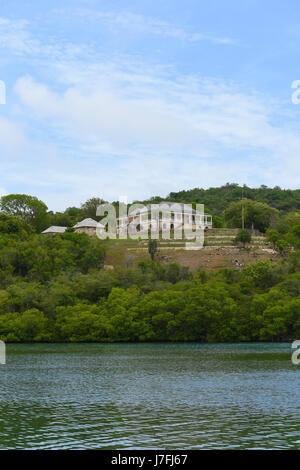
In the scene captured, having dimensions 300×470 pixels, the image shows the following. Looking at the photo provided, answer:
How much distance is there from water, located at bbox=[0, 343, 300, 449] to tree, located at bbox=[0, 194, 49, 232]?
82307mm

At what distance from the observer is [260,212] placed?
132875 mm

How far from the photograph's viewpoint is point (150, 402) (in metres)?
32.6

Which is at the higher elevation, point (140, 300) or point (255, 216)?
point (255, 216)

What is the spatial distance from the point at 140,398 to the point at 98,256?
74785 mm

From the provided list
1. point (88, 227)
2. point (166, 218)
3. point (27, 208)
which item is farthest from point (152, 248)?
point (27, 208)

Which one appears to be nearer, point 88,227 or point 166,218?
point 166,218

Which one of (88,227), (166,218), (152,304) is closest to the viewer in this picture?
(152,304)

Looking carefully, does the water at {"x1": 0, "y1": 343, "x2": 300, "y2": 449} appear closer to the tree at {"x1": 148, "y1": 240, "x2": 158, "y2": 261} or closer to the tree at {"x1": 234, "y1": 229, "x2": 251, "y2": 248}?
the tree at {"x1": 148, "y1": 240, "x2": 158, "y2": 261}

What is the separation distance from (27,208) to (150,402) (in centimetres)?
11221

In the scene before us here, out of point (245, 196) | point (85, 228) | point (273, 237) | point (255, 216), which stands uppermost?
point (245, 196)

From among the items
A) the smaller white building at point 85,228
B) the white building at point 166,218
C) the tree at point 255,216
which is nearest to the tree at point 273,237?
the tree at point 255,216

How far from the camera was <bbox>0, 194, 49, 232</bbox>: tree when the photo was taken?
137500mm

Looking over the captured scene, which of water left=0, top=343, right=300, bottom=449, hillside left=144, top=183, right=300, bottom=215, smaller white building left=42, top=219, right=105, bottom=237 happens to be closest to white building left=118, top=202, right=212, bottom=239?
smaller white building left=42, top=219, right=105, bottom=237

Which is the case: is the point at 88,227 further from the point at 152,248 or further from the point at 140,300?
the point at 140,300
